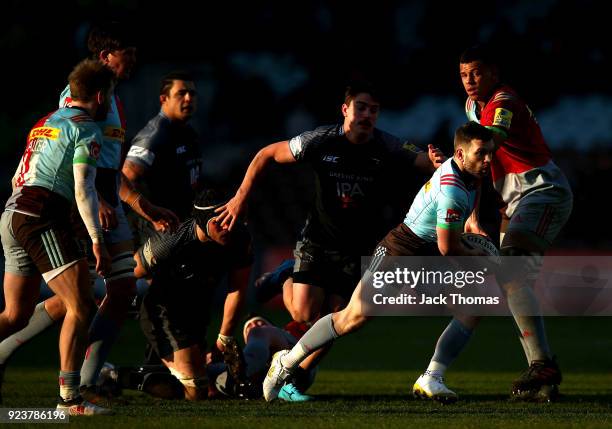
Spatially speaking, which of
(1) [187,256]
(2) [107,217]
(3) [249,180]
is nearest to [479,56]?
(3) [249,180]

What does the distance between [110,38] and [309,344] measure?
8.03ft

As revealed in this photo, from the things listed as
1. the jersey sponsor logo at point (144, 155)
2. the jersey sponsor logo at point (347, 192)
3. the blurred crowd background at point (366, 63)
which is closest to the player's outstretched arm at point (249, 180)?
the jersey sponsor logo at point (347, 192)

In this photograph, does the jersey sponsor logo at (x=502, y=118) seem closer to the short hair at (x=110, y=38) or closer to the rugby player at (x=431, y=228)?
the rugby player at (x=431, y=228)

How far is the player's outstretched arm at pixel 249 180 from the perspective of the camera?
7.92 m

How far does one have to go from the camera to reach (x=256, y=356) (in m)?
8.15

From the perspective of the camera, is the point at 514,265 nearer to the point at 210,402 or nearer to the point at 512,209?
the point at 512,209

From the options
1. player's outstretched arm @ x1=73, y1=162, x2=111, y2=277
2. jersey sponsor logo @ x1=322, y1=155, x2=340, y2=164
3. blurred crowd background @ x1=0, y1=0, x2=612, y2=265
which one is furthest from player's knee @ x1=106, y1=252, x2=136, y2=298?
blurred crowd background @ x1=0, y1=0, x2=612, y2=265

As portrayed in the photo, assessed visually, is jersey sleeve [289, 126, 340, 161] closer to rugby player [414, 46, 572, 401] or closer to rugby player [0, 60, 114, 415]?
rugby player [414, 46, 572, 401]

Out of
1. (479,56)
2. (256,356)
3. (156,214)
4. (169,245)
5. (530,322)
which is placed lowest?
(256,356)

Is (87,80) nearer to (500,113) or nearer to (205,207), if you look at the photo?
(205,207)

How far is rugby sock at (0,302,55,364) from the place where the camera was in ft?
25.5

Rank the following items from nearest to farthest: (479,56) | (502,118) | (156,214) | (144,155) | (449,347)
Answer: (449,347) → (502,118) → (479,56) → (156,214) → (144,155)

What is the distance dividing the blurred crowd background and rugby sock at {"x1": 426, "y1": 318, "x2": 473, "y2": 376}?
40.3ft

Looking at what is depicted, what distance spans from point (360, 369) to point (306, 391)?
6.10ft
